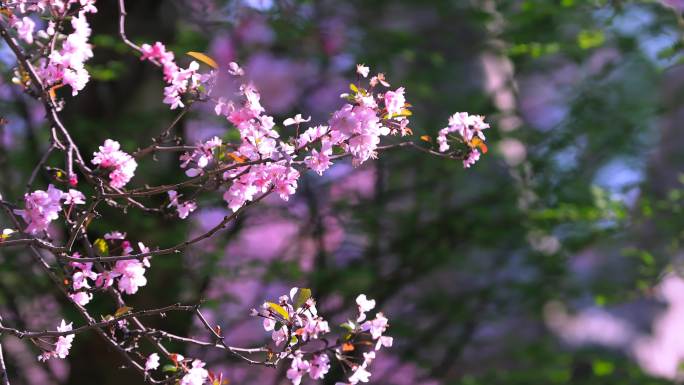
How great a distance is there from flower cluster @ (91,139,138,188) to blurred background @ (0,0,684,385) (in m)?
1.51

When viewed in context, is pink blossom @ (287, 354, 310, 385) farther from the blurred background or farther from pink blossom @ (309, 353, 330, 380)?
the blurred background

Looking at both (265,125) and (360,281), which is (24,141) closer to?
(360,281)

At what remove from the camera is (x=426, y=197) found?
12.7 feet

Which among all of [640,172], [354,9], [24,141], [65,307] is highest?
[354,9]

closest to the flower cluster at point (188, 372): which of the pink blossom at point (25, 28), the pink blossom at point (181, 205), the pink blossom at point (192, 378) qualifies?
the pink blossom at point (192, 378)

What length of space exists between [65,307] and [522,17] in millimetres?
2063

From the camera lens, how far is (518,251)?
13.6 feet

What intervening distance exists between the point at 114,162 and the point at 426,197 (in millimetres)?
2375

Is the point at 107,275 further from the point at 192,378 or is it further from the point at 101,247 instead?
the point at 192,378

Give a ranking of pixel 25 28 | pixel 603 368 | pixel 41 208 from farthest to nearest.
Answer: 1. pixel 603 368
2. pixel 25 28
3. pixel 41 208

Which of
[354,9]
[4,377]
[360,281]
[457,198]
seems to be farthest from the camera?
[354,9]

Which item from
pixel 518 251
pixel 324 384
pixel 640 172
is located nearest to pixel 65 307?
pixel 324 384

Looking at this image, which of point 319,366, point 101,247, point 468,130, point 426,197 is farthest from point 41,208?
point 426,197

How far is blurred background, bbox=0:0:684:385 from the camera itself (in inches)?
136
